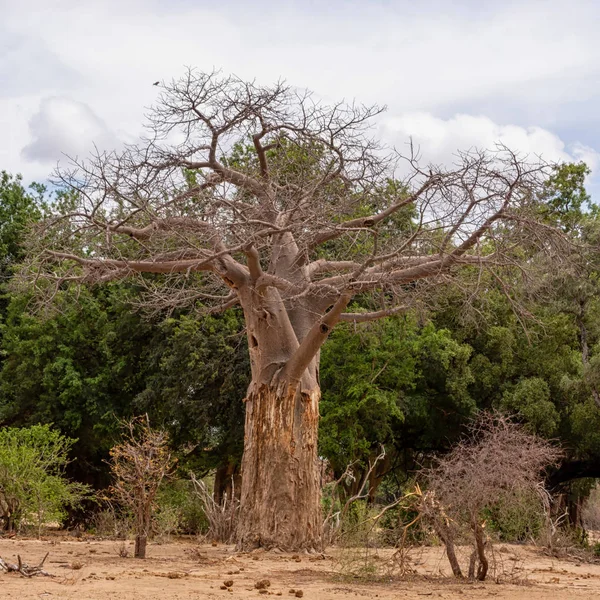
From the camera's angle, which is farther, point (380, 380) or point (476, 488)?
point (380, 380)

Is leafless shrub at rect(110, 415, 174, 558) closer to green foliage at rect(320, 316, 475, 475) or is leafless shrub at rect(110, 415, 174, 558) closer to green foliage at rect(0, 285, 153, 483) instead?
green foliage at rect(320, 316, 475, 475)

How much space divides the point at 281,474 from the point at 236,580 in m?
4.02

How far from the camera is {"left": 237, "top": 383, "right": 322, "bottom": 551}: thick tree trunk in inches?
551

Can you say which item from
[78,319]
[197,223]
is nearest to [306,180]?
[197,223]

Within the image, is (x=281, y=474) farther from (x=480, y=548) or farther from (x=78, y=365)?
(x=78, y=365)

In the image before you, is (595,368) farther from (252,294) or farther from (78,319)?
(78,319)

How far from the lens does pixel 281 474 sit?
1412 cm

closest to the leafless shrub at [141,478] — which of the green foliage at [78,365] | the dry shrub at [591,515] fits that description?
the green foliage at [78,365]

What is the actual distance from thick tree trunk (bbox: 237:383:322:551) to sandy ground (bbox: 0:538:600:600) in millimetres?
508

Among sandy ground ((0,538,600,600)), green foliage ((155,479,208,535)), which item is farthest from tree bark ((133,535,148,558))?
green foliage ((155,479,208,535))

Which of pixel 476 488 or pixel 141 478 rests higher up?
pixel 141 478

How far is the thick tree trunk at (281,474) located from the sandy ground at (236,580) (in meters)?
0.51

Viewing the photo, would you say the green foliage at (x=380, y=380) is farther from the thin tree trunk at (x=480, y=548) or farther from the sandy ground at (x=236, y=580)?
the thin tree trunk at (x=480, y=548)

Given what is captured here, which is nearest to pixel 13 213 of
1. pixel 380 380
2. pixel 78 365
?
pixel 78 365
